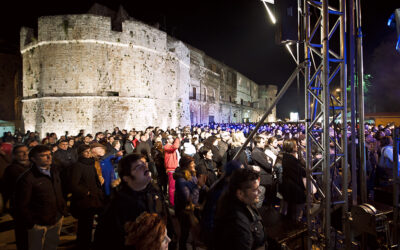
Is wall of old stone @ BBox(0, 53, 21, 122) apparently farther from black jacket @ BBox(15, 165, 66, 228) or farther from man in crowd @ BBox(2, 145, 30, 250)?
black jacket @ BBox(15, 165, 66, 228)

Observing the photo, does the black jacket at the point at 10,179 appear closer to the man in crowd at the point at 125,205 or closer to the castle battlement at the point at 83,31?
the man in crowd at the point at 125,205

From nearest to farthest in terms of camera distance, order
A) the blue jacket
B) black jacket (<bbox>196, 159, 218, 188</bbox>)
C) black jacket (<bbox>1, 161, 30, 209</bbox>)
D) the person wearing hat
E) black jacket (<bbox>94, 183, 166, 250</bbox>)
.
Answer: black jacket (<bbox>94, 183, 166, 250</bbox>) < the person wearing hat < black jacket (<bbox>1, 161, 30, 209</bbox>) < black jacket (<bbox>196, 159, 218, 188</bbox>) < the blue jacket

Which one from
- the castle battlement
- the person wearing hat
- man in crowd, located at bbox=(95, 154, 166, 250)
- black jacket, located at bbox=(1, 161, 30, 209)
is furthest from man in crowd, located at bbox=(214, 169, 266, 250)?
the castle battlement

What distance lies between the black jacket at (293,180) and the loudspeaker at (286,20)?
1882mm

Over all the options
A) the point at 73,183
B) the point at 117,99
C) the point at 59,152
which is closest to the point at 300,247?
the point at 73,183

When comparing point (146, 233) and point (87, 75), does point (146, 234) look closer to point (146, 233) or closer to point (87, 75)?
point (146, 233)

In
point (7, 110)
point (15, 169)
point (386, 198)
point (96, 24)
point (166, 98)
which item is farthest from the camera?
point (7, 110)

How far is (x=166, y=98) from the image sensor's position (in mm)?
20062

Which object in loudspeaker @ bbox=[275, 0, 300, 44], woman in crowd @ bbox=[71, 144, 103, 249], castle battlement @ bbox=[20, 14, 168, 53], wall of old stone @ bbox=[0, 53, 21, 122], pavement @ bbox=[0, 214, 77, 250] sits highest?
castle battlement @ bbox=[20, 14, 168, 53]

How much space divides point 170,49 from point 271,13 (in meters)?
18.3

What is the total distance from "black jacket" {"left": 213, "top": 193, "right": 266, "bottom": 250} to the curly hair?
0.47 meters

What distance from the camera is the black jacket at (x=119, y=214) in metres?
1.69

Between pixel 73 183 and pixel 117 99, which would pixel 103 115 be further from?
pixel 73 183

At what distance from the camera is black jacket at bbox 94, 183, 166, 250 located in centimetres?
169
